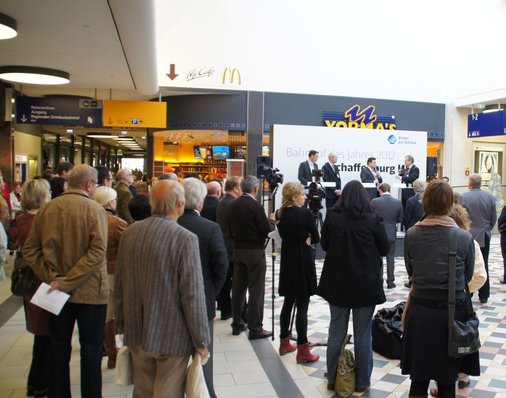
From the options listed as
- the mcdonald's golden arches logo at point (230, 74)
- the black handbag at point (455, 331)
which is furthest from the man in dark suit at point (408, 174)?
the black handbag at point (455, 331)

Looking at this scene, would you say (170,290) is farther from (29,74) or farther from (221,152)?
(221,152)

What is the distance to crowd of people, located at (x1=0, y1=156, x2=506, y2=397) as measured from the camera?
2.38m

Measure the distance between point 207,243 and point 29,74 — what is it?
298 inches

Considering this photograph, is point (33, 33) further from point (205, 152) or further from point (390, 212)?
point (205, 152)

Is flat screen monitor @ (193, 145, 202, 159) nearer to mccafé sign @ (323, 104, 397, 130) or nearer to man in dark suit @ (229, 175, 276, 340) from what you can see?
mccafé sign @ (323, 104, 397, 130)

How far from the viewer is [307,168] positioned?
32.9ft

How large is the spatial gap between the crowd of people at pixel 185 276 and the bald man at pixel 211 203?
4.12 ft

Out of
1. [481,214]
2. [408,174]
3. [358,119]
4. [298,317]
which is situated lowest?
[298,317]

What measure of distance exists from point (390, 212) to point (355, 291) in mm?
3829

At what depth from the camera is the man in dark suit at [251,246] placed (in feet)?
14.8

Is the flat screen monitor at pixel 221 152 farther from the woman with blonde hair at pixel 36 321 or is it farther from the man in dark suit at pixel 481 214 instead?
the woman with blonde hair at pixel 36 321

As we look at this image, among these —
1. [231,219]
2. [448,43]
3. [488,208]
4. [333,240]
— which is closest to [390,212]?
[488,208]

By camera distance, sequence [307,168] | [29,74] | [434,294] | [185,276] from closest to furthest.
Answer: [185,276] → [434,294] → [29,74] → [307,168]

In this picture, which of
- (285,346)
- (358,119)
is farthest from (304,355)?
(358,119)
